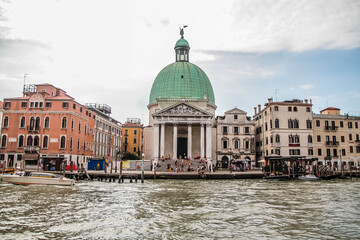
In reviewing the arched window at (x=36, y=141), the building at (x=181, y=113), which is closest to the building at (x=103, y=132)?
the building at (x=181, y=113)

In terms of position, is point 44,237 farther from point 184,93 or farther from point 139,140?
Result: point 139,140

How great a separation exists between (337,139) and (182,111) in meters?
25.3

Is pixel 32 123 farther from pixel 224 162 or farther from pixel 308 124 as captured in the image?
pixel 308 124

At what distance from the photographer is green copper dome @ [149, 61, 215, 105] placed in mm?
57688

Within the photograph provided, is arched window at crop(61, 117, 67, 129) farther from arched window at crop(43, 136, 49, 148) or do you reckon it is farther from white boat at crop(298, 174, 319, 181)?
white boat at crop(298, 174, 319, 181)

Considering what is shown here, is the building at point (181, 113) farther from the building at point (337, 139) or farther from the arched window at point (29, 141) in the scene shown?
the arched window at point (29, 141)

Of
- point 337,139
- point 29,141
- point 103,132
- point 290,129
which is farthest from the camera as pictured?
point 103,132

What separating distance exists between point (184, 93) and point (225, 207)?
4130cm

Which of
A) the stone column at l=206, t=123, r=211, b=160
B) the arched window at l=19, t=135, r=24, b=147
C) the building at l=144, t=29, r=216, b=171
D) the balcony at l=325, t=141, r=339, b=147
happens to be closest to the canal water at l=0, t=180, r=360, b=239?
the arched window at l=19, t=135, r=24, b=147

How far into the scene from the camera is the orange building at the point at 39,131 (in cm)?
4234

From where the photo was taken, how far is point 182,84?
190 feet

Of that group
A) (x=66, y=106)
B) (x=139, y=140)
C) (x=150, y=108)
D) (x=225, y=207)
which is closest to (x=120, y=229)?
(x=225, y=207)

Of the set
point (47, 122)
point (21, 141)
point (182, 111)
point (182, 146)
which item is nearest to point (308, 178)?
point (182, 111)

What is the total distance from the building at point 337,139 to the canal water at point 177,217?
31321 millimetres
